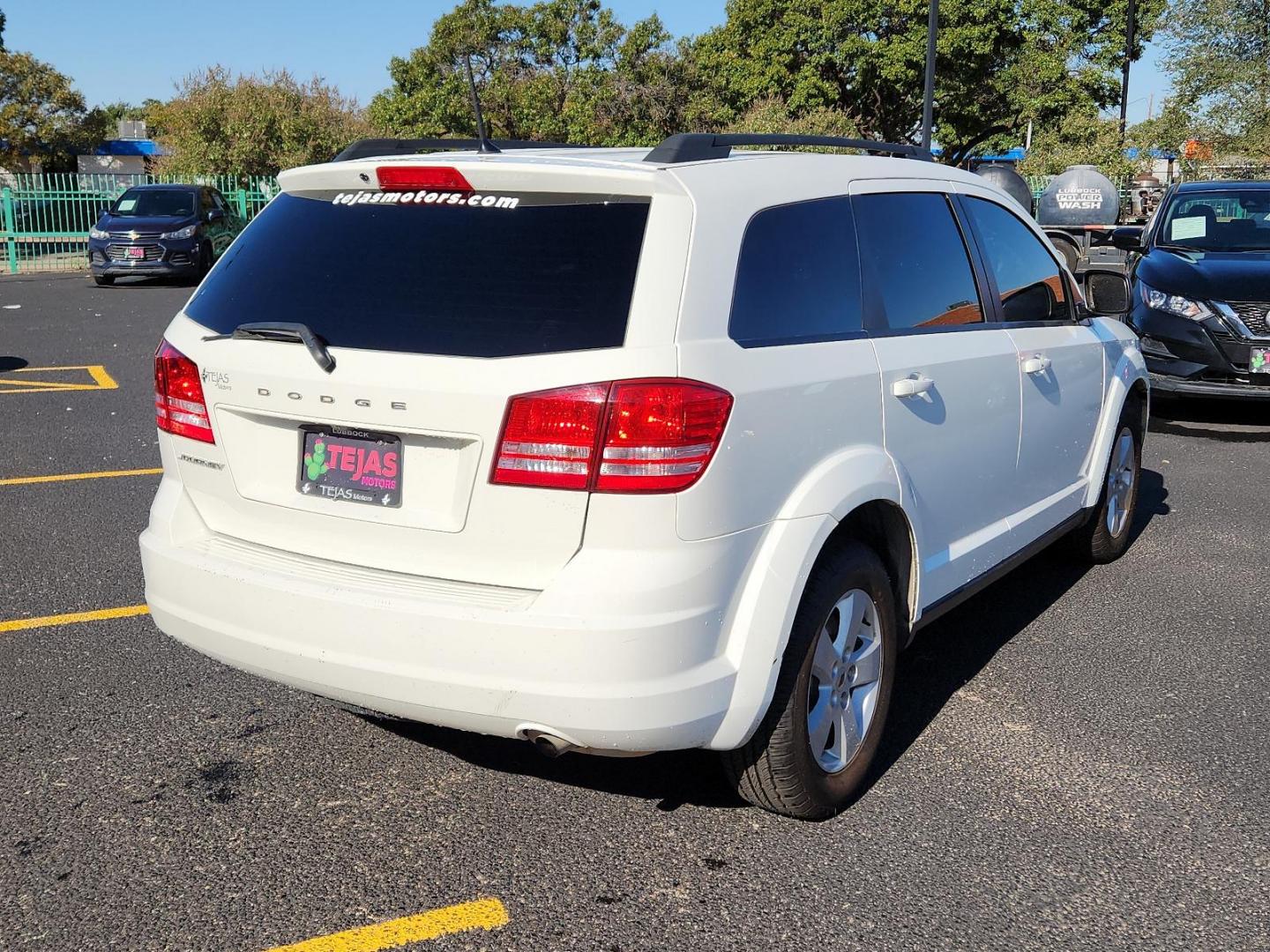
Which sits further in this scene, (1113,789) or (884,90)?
(884,90)

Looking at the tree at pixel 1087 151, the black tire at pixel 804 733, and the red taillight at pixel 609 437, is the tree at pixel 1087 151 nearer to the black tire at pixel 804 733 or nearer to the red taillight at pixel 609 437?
the black tire at pixel 804 733

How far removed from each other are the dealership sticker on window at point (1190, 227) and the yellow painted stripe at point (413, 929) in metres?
9.23

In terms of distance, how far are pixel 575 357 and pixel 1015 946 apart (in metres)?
1.67

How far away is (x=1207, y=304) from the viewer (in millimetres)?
9094

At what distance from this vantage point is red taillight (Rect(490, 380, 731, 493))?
2.76m

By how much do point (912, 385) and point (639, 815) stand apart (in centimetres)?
144

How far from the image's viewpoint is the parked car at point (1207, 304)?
8906 mm

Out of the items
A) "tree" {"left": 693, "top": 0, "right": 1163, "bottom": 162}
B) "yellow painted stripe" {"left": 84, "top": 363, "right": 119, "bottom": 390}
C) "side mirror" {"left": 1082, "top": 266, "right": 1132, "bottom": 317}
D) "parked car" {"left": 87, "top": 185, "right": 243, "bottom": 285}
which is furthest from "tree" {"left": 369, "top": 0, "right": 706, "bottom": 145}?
"side mirror" {"left": 1082, "top": 266, "right": 1132, "bottom": 317}

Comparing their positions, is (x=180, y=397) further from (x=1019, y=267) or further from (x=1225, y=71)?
(x=1225, y=71)

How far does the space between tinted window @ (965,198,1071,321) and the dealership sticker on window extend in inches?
235

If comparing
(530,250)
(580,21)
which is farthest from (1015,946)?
(580,21)

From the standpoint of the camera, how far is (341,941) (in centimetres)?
283

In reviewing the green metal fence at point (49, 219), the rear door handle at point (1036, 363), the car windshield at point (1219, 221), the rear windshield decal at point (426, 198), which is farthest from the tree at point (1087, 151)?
the rear windshield decal at point (426, 198)

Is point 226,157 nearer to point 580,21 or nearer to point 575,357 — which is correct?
point 580,21
